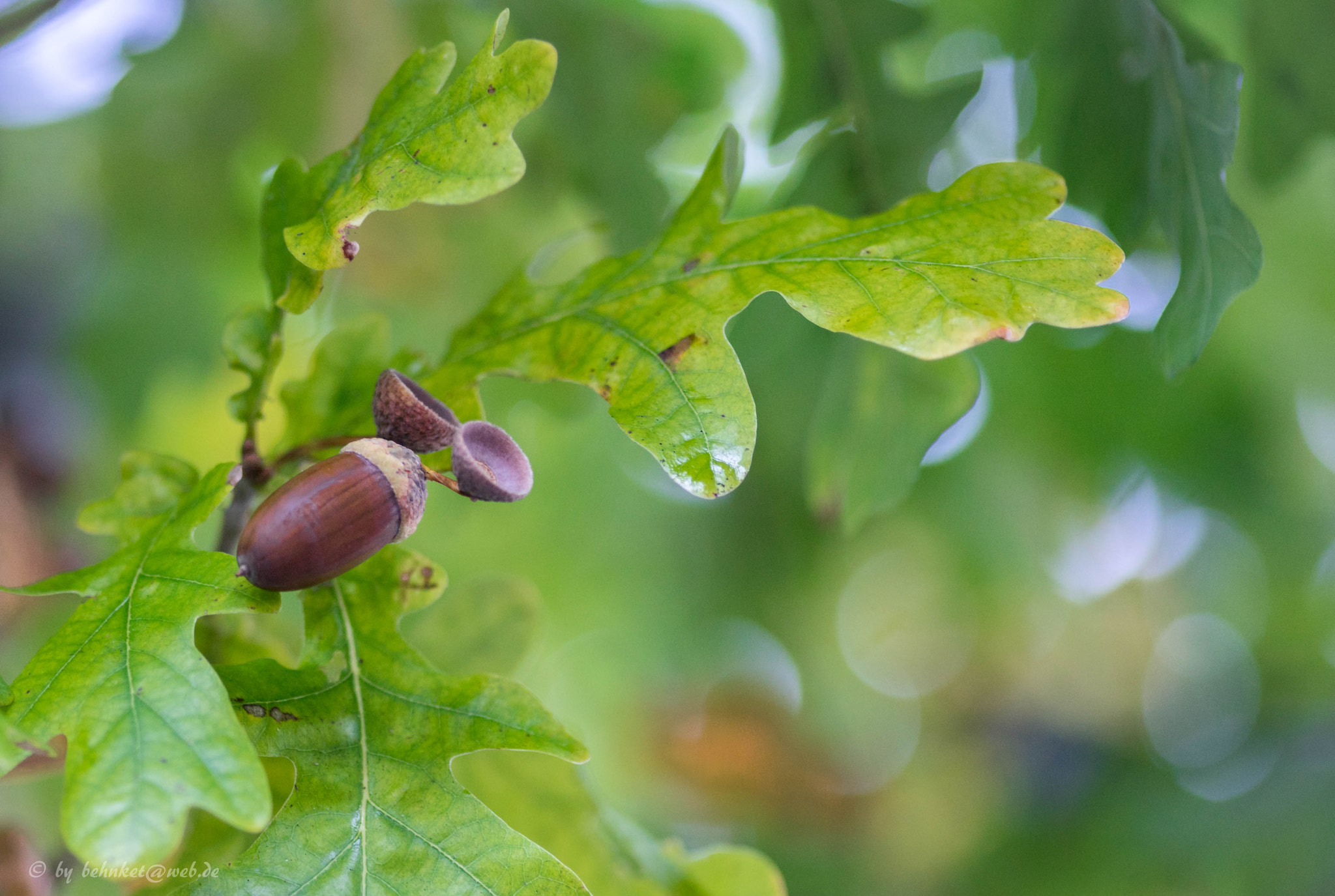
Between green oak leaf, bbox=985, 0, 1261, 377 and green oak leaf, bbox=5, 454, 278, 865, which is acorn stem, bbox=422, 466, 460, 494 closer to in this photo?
green oak leaf, bbox=5, 454, 278, 865

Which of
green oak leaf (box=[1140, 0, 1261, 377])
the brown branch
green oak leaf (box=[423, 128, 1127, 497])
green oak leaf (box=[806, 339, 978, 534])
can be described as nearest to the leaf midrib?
green oak leaf (box=[423, 128, 1127, 497])

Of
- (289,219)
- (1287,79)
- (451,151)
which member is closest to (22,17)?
(289,219)

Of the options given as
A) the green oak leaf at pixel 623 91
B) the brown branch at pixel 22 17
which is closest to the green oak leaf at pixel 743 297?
the green oak leaf at pixel 623 91

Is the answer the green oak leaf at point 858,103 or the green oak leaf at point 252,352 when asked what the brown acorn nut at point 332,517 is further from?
the green oak leaf at point 858,103

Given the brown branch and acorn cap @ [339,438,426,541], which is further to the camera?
the brown branch

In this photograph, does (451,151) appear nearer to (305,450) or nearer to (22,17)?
(305,450)

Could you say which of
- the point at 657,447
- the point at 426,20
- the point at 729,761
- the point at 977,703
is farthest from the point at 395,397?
the point at 977,703
